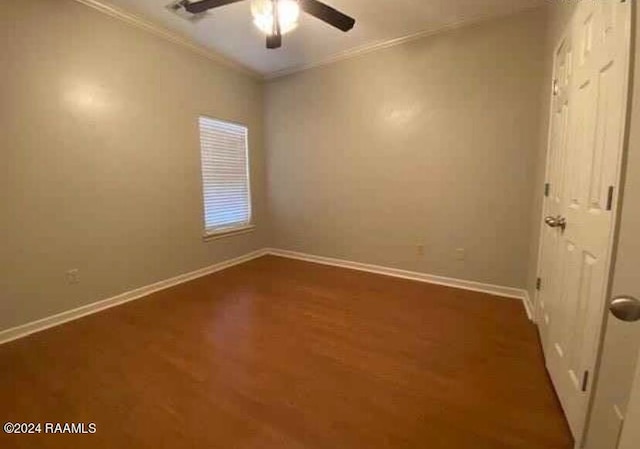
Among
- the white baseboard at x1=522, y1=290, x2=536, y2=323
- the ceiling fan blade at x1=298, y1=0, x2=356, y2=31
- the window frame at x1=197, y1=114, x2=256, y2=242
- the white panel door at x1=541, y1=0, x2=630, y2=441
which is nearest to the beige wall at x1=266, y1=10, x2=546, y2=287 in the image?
the white baseboard at x1=522, y1=290, x2=536, y2=323

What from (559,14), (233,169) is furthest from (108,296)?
(559,14)

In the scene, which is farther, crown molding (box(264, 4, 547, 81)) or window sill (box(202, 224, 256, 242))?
window sill (box(202, 224, 256, 242))

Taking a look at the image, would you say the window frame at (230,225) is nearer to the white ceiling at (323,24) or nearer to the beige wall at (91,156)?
the beige wall at (91,156)

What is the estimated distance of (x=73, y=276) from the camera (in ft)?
8.28

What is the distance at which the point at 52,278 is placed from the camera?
2402mm

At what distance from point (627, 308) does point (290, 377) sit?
162 centimetres

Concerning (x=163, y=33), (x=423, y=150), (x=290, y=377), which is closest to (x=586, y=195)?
(x=290, y=377)

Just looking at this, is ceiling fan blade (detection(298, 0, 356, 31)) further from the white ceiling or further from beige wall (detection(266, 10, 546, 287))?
beige wall (detection(266, 10, 546, 287))

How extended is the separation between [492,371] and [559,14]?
248 centimetres

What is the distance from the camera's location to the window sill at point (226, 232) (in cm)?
372

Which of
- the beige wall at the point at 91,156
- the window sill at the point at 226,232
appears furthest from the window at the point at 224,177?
the beige wall at the point at 91,156

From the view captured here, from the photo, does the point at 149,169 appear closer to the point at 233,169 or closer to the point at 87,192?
the point at 87,192

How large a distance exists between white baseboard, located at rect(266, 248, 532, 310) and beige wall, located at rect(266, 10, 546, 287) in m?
0.07

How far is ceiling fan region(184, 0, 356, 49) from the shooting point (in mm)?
1960
